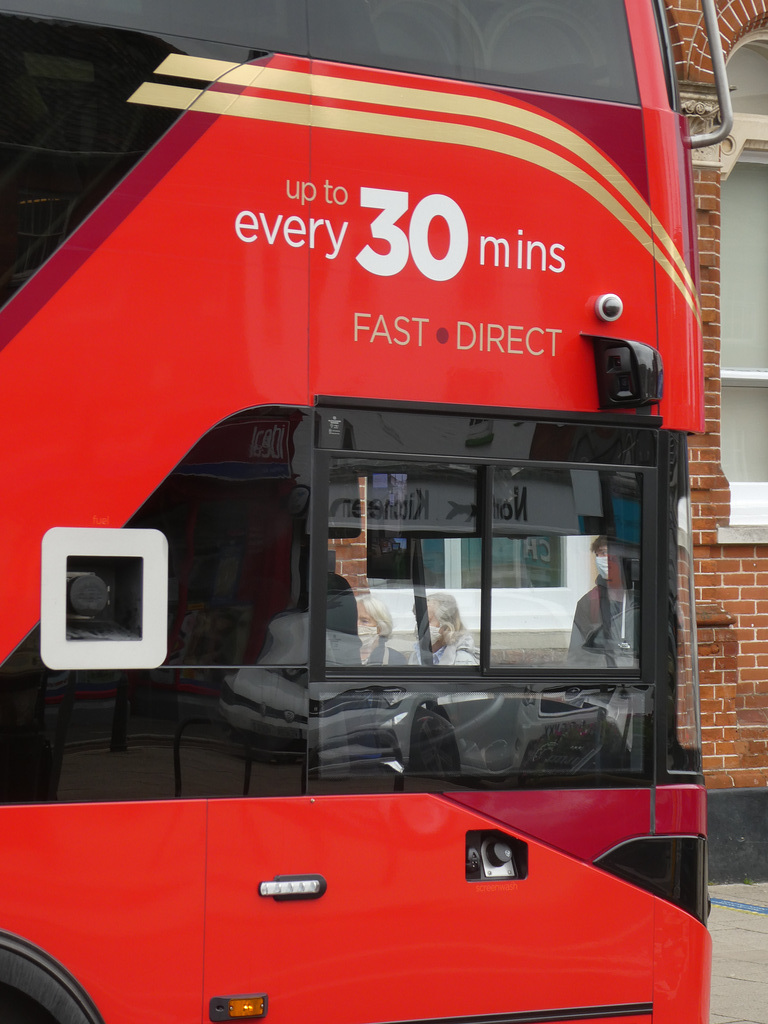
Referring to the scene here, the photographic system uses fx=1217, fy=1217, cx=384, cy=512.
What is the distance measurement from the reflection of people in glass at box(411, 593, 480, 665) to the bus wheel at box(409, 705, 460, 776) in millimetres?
165

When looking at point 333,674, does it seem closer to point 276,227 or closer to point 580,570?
point 580,570

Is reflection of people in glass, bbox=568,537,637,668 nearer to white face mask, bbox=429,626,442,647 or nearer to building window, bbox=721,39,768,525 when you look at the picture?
white face mask, bbox=429,626,442,647

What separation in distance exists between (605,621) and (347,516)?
0.95 metres

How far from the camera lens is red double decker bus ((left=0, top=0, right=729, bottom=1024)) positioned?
3225 mm

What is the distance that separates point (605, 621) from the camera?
3.92 meters

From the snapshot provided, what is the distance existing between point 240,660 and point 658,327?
5.81 feet

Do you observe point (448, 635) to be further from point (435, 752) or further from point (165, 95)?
point (165, 95)

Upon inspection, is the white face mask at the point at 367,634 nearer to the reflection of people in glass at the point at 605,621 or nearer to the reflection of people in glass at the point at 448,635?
the reflection of people in glass at the point at 448,635

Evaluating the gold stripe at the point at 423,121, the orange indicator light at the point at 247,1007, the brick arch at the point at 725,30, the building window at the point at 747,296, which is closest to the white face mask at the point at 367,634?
the orange indicator light at the point at 247,1007

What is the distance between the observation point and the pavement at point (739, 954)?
5.77m

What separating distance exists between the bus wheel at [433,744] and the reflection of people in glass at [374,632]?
0.61 ft

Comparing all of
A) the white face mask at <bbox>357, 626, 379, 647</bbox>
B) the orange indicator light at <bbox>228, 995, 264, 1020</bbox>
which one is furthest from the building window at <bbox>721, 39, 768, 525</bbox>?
the orange indicator light at <bbox>228, 995, 264, 1020</bbox>

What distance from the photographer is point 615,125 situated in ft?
13.1

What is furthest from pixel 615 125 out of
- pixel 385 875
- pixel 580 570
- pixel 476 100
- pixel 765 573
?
pixel 765 573
